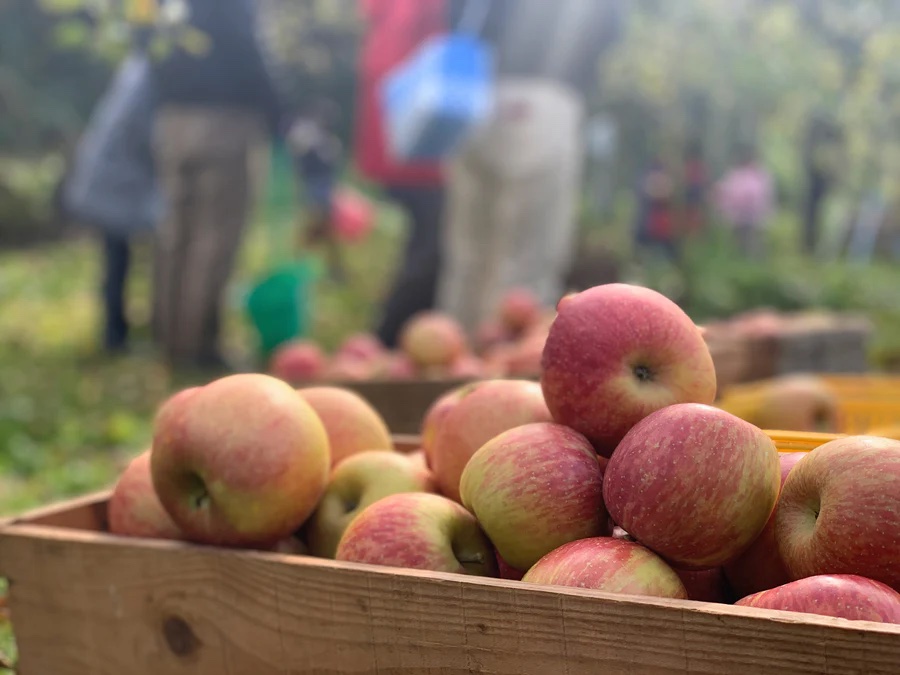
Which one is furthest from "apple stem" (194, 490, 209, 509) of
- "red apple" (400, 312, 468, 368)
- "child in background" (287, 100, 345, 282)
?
"child in background" (287, 100, 345, 282)

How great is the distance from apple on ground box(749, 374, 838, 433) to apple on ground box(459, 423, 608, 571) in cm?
220

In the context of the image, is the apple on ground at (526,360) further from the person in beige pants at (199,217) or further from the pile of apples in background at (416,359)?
the person in beige pants at (199,217)

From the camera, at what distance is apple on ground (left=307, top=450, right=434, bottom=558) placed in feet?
5.28

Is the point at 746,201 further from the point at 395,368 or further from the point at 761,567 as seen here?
the point at 761,567

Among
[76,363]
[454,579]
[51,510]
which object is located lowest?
[76,363]

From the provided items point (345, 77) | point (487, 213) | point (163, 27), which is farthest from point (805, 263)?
point (163, 27)

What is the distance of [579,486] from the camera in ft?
4.42

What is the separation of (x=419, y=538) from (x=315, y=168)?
31.3 ft

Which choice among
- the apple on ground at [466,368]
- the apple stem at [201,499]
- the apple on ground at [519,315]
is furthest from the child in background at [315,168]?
the apple stem at [201,499]

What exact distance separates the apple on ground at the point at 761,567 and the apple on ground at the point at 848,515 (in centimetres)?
4

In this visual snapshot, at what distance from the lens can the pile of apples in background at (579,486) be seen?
118 centimetres

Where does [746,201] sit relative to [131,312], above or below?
above

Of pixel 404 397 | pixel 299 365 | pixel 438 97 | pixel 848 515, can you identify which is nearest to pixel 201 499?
pixel 848 515

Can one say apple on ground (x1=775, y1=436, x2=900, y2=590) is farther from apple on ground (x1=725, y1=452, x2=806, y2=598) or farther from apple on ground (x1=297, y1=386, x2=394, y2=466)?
apple on ground (x1=297, y1=386, x2=394, y2=466)
